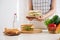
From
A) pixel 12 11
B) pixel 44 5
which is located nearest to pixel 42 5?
pixel 44 5

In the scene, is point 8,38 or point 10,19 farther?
point 10,19

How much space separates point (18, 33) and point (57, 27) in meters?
0.29

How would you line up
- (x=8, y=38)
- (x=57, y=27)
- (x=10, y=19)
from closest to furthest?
(x=8, y=38)
(x=57, y=27)
(x=10, y=19)

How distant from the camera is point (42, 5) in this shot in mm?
1250

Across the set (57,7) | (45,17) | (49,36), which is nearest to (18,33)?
(49,36)

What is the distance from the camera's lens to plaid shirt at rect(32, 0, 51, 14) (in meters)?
1.25

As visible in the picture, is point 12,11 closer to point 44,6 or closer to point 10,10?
point 10,10

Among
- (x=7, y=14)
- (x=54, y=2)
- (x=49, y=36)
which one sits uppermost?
(x=54, y=2)

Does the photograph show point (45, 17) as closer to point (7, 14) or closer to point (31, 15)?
point (31, 15)

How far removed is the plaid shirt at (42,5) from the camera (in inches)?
49.0

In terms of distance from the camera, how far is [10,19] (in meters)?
1.43

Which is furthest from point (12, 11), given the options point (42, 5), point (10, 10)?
point (42, 5)

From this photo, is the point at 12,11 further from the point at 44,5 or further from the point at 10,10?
the point at 44,5

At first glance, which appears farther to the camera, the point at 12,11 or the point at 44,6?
the point at 12,11
